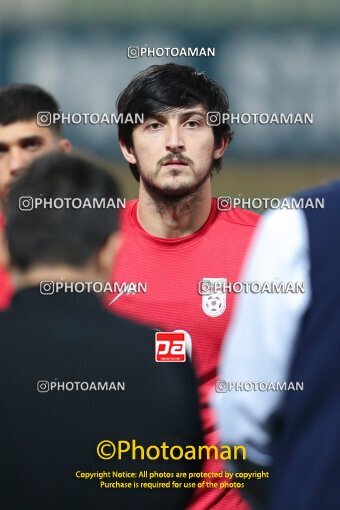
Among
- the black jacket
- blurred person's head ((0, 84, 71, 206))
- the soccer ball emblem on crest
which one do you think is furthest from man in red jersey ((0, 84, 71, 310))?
the black jacket

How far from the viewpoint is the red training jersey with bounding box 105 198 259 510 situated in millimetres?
2520

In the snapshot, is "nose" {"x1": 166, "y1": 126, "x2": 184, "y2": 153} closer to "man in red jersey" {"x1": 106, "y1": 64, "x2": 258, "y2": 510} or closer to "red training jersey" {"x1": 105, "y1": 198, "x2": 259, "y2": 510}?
"man in red jersey" {"x1": 106, "y1": 64, "x2": 258, "y2": 510}

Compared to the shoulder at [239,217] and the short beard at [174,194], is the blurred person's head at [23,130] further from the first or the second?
the shoulder at [239,217]

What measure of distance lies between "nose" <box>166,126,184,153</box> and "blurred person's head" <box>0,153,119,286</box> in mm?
795

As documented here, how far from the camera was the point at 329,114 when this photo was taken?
2.51 metres

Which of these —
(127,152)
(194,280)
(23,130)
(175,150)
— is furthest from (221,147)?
(23,130)

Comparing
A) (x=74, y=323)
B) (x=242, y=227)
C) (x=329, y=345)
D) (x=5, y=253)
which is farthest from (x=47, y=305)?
(x=242, y=227)

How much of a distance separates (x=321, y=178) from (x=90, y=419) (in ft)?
3.47

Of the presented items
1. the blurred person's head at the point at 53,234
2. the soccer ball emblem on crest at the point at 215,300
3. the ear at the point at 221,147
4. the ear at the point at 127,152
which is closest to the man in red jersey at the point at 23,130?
the ear at the point at 127,152

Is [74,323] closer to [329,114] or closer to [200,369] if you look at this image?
[200,369]

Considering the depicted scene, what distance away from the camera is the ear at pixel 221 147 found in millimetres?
2576

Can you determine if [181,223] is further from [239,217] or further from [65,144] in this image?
[65,144]

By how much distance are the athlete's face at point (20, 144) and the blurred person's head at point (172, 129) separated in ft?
0.56

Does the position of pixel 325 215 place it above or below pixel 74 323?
above
